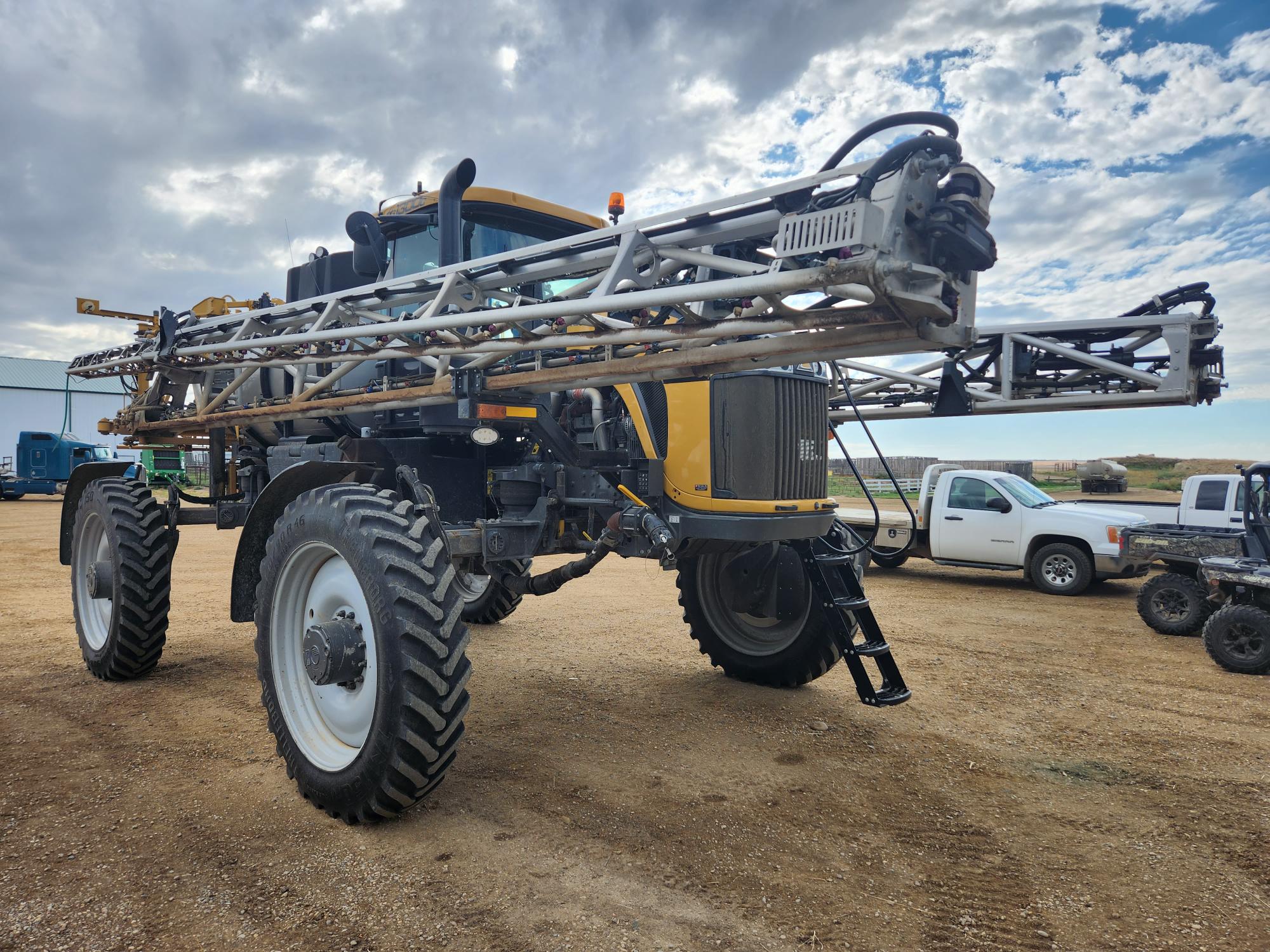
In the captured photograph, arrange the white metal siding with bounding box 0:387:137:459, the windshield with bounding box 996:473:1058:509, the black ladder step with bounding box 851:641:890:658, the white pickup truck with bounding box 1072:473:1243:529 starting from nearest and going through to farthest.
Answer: the black ladder step with bounding box 851:641:890:658 < the white pickup truck with bounding box 1072:473:1243:529 < the windshield with bounding box 996:473:1058:509 < the white metal siding with bounding box 0:387:137:459

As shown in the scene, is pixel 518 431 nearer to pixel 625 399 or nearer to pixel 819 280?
pixel 625 399

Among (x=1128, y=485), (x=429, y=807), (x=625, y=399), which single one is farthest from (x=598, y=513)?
(x=1128, y=485)

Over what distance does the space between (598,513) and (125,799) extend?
9.27 ft

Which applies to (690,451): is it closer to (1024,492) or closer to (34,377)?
(1024,492)

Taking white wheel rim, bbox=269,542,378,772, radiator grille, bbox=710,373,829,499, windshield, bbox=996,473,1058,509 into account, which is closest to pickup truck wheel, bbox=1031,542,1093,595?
windshield, bbox=996,473,1058,509

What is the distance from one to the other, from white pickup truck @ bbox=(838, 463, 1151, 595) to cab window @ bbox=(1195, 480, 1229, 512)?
0.76 meters

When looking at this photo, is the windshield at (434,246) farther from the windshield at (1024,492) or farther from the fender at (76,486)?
the windshield at (1024,492)

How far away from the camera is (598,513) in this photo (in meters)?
5.02

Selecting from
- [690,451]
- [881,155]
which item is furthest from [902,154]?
[690,451]

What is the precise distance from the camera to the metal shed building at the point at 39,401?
48375 mm

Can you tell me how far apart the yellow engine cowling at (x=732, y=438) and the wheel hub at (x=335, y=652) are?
1939mm

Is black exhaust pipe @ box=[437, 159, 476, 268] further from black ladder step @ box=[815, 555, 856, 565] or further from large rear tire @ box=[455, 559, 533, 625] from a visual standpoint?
large rear tire @ box=[455, 559, 533, 625]

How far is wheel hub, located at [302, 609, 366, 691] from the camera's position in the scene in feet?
12.0

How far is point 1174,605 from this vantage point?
859 cm
